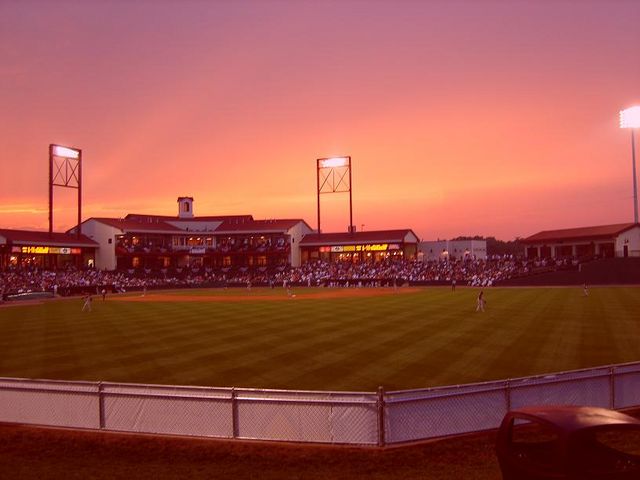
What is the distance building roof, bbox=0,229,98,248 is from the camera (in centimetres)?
7662

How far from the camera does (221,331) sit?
27.6m

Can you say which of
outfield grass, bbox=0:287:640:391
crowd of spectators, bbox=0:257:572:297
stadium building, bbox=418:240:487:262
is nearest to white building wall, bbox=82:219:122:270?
crowd of spectators, bbox=0:257:572:297

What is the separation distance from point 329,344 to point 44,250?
71669 millimetres

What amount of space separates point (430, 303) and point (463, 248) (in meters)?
54.4

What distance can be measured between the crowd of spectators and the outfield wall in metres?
49.3

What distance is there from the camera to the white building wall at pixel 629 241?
71.2m

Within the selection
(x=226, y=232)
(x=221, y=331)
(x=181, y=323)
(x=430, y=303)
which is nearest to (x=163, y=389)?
(x=221, y=331)

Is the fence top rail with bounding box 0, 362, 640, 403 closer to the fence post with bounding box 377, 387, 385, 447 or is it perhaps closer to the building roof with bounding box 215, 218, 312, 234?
the fence post with bounding box 377, 387, 385, 447

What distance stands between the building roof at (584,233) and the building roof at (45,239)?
6971 centimetres

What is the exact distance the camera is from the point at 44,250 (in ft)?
267

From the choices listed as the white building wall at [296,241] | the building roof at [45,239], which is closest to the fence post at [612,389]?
the building roof at [45,239]

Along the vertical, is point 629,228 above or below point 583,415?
above

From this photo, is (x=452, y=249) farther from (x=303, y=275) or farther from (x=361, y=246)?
(x=303, y=275)

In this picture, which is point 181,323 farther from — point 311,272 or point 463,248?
point 463,248
